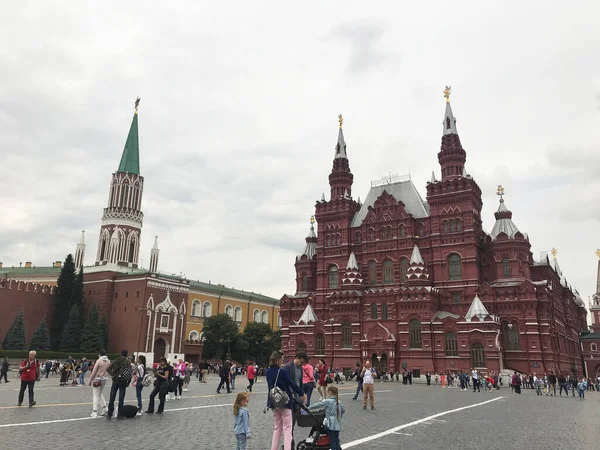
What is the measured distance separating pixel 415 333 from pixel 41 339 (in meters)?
44.7

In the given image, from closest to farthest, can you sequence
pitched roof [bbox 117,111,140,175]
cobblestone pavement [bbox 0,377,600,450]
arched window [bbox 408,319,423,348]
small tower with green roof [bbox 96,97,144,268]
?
cobblestone pavement [bbox 0,377,600,450] < arched window [bbox 408,319,423,348] < small tower with green roof [bbox 96,97,144,268] < pitched roof [bbox 117,111,140,175]

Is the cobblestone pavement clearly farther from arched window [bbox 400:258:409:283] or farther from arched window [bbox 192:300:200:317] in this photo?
arched window [bbox 192:300:200:317]

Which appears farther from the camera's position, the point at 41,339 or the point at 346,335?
the point at 41,339

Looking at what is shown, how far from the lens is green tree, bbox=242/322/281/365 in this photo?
69625mm

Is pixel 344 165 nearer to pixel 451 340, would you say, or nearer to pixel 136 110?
pixel 451 340

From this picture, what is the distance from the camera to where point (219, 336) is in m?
67.1

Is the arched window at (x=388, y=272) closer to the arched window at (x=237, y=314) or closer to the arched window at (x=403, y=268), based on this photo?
the arched window at (x=403, y=268)

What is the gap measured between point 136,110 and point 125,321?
128 feet

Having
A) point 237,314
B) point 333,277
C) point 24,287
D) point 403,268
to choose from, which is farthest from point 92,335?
point 403,268

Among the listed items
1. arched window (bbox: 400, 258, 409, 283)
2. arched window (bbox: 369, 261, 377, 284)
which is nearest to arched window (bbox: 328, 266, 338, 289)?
arched window (bbox: 369, 261, 377, 284)

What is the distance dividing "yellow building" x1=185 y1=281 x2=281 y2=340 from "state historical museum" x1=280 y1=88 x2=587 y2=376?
16740 mm

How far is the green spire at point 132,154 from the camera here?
7988 cm

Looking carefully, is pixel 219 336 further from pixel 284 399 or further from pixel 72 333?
pixel 284 399

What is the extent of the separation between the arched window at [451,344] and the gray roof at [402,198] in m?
15.5
